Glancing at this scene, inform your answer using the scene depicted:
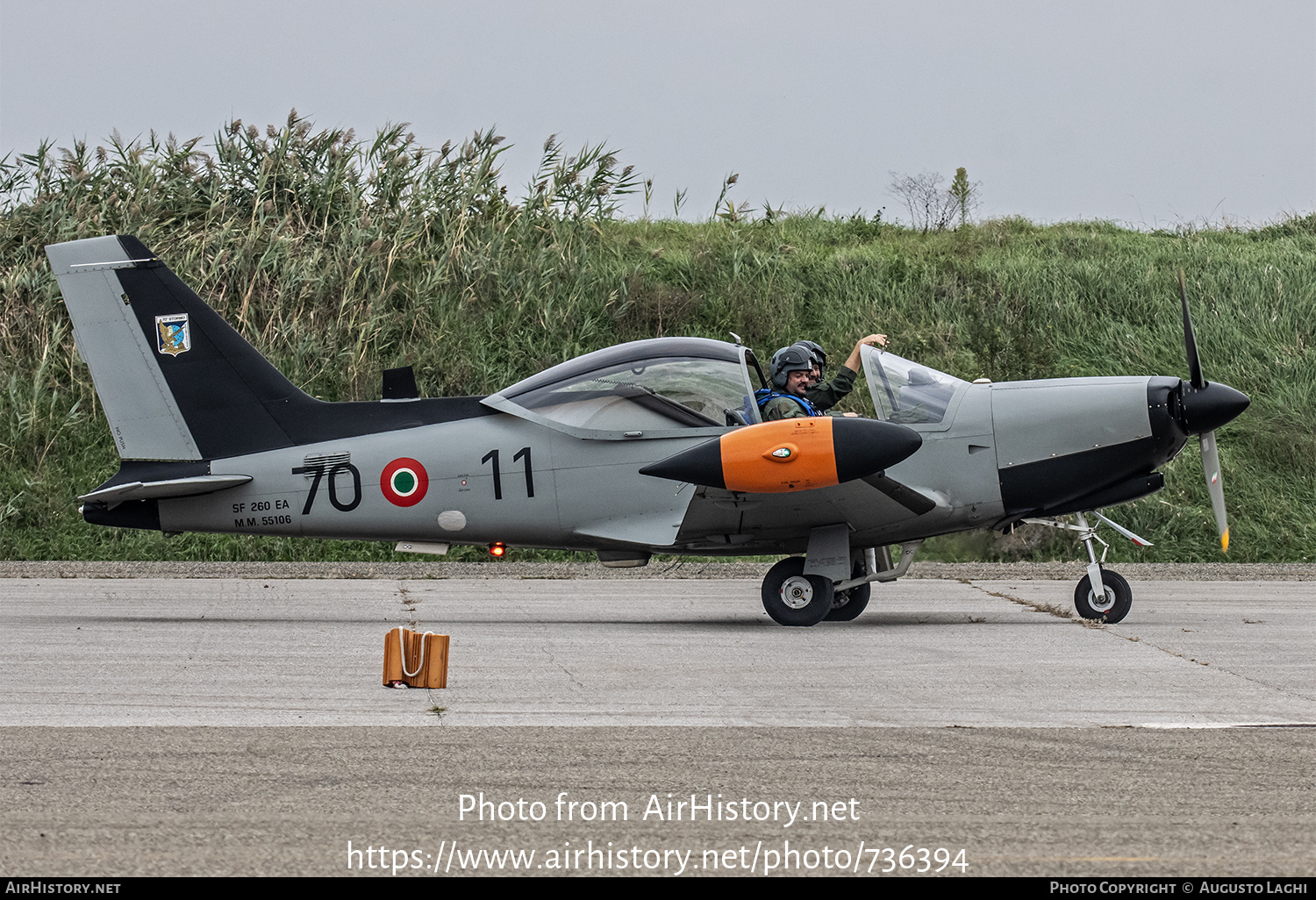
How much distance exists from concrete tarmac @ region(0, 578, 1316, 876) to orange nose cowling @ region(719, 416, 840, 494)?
3.51ft

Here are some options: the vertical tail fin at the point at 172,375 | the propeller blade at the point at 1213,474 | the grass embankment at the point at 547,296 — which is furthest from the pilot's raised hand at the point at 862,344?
the grass embankment at the point at 547,296

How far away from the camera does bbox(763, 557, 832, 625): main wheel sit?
30.7ft

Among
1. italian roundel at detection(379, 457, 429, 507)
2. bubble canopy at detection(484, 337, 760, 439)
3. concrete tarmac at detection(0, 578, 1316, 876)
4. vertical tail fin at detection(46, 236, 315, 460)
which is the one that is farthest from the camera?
vertical tail fin at detection(46, 236, 315, 460)

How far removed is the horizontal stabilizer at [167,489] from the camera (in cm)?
959

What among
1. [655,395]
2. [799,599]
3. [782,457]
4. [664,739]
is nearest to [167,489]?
[655,395]

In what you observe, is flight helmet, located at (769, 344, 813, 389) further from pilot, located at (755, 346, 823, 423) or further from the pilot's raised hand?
the pilot's raised hand

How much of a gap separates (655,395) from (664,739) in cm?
443

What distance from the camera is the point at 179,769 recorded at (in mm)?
4648

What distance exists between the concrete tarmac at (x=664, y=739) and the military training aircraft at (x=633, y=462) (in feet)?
2.24

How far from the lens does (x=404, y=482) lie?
9555 millimetres

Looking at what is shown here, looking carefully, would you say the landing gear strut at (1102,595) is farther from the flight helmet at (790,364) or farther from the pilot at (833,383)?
the flight helmet at (790,364)

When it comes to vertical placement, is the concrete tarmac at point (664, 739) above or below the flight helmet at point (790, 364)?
below

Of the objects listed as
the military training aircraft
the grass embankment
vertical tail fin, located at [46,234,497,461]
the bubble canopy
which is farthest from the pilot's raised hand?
the grass embankment
